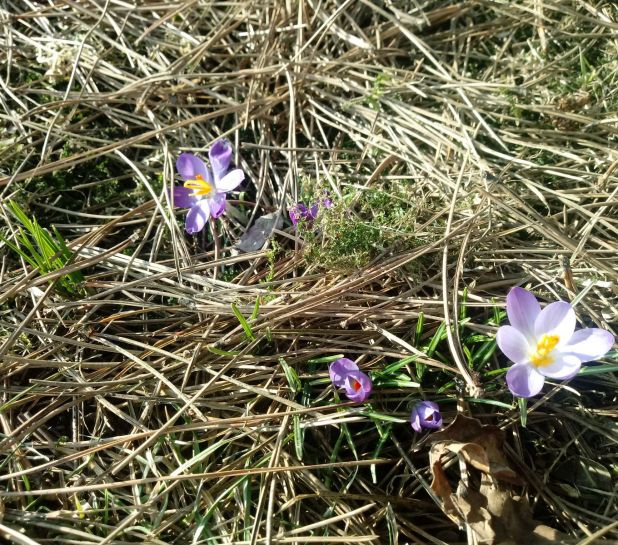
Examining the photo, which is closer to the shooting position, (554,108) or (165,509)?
(165,509)

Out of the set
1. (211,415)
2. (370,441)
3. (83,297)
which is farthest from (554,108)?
(83,297)

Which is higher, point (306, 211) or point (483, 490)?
point (306, 211)

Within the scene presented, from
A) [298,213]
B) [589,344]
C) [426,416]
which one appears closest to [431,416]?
[426,416]

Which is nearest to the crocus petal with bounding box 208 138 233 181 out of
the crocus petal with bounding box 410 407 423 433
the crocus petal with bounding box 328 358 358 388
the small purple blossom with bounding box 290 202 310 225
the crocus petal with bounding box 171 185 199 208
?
the crocus petal with bounding box 171 185 199 208

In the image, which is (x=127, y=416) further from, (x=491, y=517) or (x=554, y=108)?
(x=554, y=108)

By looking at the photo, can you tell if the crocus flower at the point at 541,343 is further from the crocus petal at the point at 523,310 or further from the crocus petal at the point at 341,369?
the crocus petal at the point at 341,369

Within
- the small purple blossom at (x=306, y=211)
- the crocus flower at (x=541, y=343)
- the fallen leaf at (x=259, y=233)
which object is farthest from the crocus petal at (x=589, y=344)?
the fallen leaf at (x=259, y=233)

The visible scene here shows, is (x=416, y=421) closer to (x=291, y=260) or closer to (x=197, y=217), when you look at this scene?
(x=291, y=260)
